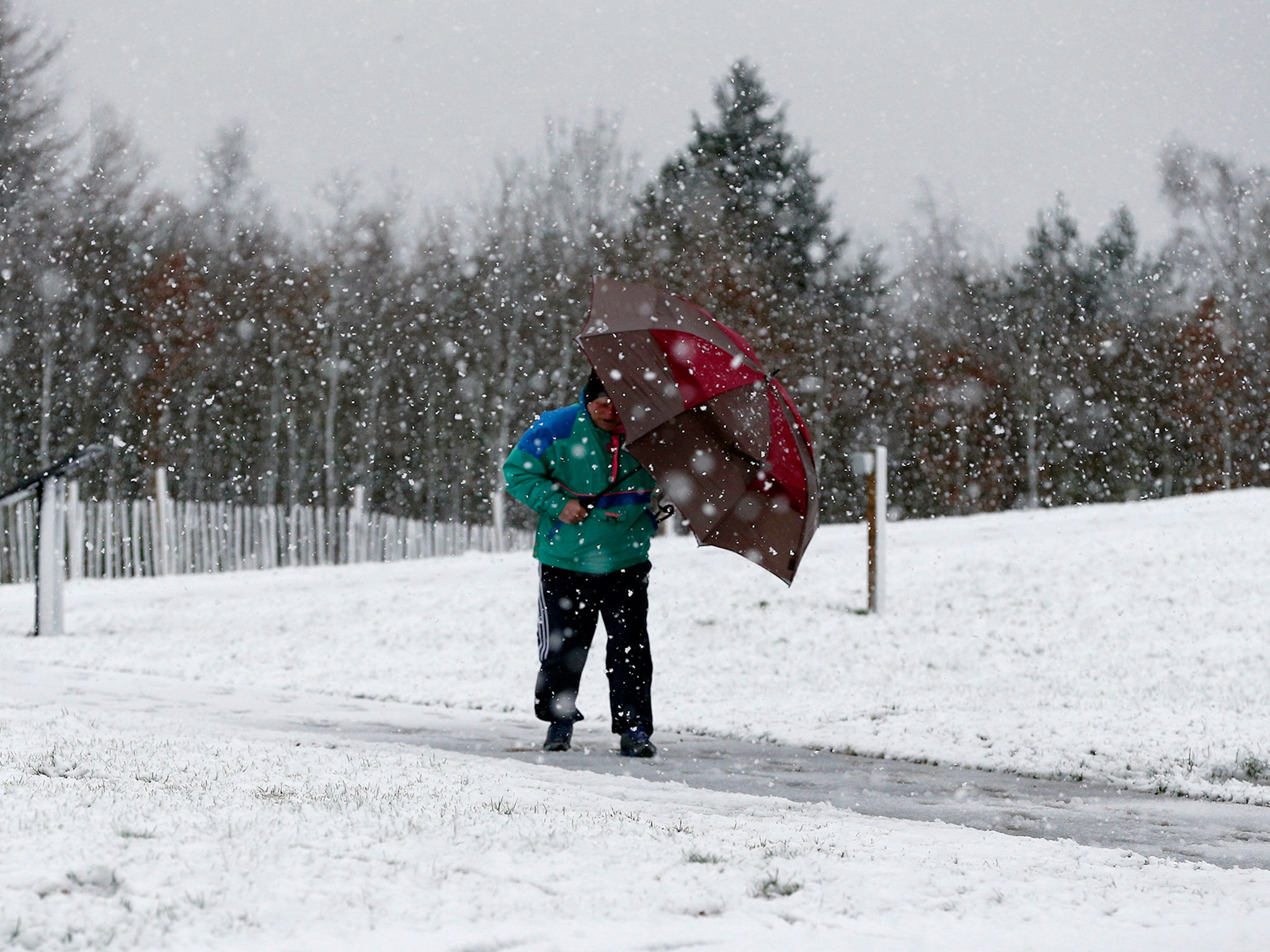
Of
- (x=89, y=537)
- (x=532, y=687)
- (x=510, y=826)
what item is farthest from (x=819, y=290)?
(x=510, y=826)

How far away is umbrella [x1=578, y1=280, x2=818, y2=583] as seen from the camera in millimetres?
5707

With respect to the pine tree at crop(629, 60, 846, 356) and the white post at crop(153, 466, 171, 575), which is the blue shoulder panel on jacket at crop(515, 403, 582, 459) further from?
the pine tree at crop(629, 60, 846, 356)

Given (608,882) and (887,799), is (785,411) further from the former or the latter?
(608,882)

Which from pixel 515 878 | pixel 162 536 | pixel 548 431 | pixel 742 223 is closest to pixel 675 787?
pixel 548 431

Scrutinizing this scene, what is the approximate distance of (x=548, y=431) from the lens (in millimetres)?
6160

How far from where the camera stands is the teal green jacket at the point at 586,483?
612cm

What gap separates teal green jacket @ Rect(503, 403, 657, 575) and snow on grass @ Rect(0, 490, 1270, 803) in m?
1.72

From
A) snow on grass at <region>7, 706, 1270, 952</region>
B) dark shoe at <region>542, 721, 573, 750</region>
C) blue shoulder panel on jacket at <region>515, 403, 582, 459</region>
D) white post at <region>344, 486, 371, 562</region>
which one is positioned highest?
blue shoulder panel on jacket at <region>515, 403, 582, 459</region>

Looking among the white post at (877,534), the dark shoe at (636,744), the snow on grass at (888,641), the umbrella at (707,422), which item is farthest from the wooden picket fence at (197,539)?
the umbrella at (707,422)

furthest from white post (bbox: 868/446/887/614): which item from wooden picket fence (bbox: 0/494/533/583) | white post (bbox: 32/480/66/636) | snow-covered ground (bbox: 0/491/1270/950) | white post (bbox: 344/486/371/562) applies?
white post (bbox: 344/486/371/562)

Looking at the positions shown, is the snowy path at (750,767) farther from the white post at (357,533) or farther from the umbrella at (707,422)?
the white post at (357,533)

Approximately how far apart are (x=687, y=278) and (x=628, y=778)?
2203 centimetres

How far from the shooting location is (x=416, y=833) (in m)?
3.38

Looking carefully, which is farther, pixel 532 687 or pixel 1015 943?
pixel 532 687
